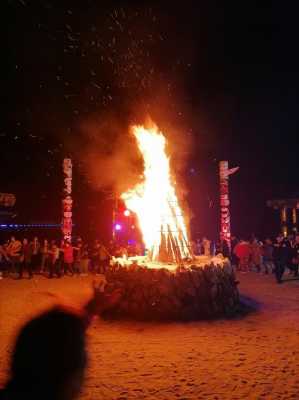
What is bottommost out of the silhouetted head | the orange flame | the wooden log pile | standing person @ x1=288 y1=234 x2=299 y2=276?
the silhouetted head

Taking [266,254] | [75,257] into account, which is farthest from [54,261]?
[266,254]

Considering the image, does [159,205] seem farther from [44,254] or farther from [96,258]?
[44,254]

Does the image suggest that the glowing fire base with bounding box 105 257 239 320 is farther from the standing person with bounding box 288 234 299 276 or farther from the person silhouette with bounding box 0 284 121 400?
the standing person with bounding box 288 234 299 276

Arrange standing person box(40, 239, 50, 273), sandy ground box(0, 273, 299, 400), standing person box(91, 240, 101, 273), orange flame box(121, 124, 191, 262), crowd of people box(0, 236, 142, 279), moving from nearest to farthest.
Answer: sandy ground box(0, 273, 299, 400)
orange flame box(121, 124, 191, 262)
crowd of people box(0, 236, 142, 279)
standing person box(40, 239, 50, 273)
standing person box(91, 240, 101, 273)

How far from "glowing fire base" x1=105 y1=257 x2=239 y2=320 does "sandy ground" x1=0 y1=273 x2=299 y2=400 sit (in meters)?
0.54

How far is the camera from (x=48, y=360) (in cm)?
650

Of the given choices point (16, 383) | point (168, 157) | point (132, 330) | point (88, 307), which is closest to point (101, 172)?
point (168, 157)

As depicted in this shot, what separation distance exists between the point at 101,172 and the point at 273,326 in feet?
61.4

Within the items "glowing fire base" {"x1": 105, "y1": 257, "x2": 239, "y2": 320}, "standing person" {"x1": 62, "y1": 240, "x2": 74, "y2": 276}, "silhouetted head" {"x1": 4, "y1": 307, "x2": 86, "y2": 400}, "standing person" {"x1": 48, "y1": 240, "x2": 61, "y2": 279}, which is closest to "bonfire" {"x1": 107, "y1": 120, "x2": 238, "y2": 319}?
"glowing fire base" {"x1": 105, "y1": 257, "x2": 239, "y2": 320}

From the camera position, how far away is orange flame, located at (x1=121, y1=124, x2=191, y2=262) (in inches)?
472

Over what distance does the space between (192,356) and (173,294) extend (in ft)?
9.62

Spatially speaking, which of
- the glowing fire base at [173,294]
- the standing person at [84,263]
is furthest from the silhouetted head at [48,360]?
the standing person at [84,263]

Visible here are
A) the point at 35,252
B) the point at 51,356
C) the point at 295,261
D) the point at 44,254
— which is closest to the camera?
the point at 51,356

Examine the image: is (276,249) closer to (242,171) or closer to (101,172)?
(101,172)
